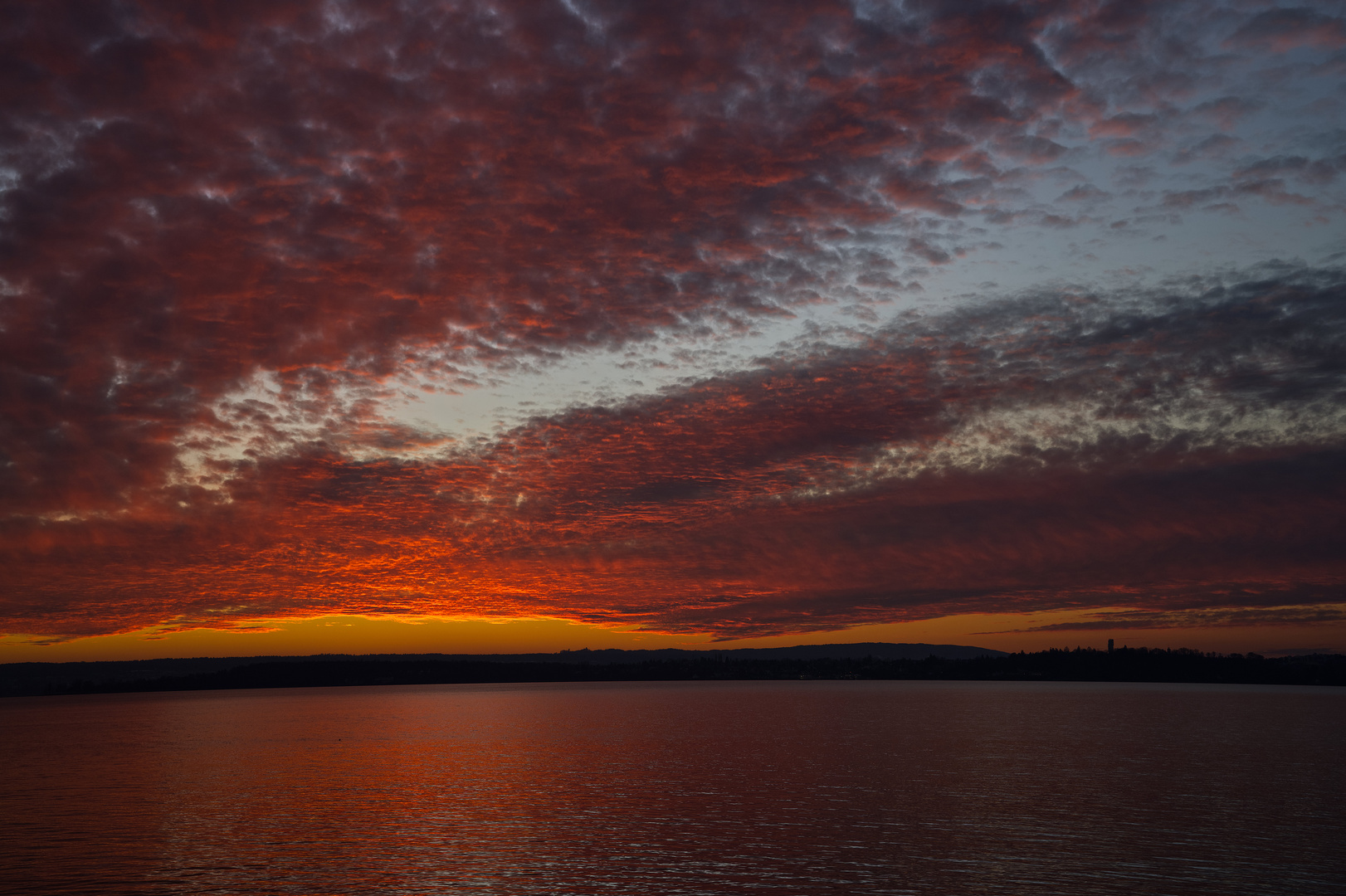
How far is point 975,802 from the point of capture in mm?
58656

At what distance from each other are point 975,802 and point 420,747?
239 ft

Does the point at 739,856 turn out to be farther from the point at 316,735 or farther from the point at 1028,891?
the point at 316,735

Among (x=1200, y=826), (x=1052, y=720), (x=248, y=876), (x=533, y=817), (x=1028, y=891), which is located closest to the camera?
(x=1028, y=891)

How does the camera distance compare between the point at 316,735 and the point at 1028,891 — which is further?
the point at 316,735

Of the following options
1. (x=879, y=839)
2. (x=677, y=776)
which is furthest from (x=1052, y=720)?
(x=879, y=839)

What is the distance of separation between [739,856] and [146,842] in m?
32.7

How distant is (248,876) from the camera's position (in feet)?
136

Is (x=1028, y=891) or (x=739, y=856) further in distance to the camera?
(x=739, y=856)

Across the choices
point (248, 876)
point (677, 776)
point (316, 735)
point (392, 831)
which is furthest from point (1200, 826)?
point (316, 735)

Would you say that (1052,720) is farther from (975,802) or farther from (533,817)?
(533,817)

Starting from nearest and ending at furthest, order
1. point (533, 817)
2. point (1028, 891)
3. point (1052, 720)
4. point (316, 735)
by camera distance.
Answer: point (1028, 891)
point (533, 817)
point (316, 735)
point (1052, 720)

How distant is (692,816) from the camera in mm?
55250

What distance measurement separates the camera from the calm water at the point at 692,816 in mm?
40344

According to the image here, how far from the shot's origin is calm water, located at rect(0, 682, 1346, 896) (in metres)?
40.3
